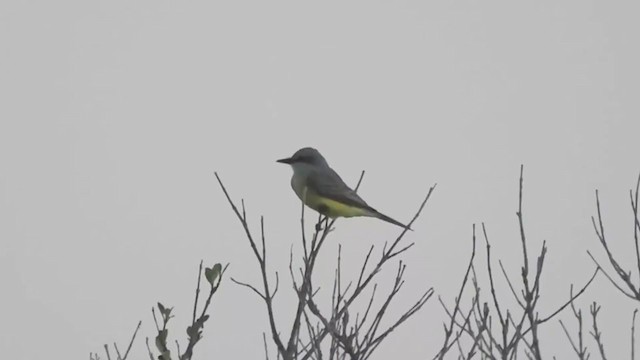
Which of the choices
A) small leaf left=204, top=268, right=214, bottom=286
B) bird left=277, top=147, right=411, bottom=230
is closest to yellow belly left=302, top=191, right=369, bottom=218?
bird left=277, top=147, right=411, bottom=230

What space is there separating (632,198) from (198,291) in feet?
9.29

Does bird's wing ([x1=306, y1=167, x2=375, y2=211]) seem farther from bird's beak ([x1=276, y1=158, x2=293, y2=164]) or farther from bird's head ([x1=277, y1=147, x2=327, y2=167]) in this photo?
bird's beak ([x1=276, y1=158, x2=293, y2=164])

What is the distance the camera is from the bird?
27.8 feet

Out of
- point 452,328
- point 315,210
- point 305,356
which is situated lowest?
point 305,356

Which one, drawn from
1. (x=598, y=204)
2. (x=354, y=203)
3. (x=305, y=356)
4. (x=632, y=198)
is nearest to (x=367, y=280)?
(x=305, y=356)

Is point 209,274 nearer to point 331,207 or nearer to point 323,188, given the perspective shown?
point 331,207

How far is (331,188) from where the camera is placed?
8.70 metres

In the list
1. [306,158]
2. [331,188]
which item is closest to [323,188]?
[331,188]

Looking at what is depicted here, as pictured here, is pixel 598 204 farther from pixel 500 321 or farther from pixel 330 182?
pixel 330 182

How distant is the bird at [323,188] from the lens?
27.8 feet

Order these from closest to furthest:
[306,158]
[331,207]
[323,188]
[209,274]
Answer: [209,274] → [331,207] → [323,188] → [306,158]

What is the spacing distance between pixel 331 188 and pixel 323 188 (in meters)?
0.12

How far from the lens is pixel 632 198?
462 cm

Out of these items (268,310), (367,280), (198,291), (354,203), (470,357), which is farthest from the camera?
(354,203)
